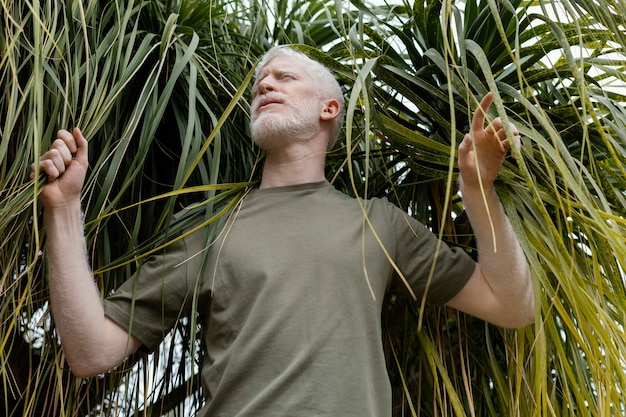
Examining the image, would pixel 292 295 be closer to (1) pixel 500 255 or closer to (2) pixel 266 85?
(1) pixel 500 255

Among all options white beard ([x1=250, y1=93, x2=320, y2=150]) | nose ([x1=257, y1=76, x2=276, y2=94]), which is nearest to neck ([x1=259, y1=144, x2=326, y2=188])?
white beard ([x1=250, y1=93, x2=320, y2=150])

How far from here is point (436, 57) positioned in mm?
1376

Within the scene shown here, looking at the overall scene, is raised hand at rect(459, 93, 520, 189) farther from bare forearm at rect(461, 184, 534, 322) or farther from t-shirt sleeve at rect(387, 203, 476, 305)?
t-shirt sleeve at rect(387, 203, 476, 305)

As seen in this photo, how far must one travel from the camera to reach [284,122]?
Result: 5.00ft

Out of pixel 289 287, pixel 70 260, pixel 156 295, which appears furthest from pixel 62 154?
pixel 289 287

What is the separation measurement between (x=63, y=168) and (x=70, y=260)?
14cm

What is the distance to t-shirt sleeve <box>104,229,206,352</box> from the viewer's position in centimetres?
136

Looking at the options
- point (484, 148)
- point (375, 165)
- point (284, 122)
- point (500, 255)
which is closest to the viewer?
point (484, 148)

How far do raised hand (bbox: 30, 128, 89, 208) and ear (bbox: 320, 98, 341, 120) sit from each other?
19.2 inches

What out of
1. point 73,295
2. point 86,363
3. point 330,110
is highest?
point 330,110

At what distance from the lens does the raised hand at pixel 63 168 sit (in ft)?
4.16

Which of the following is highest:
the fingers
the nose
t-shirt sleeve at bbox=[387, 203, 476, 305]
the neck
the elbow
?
the nose

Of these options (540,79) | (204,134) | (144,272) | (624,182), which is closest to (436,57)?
(540,79)

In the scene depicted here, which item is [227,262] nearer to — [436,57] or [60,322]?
[60,322]
